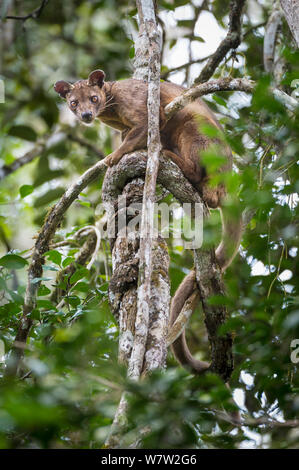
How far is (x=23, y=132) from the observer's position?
463 centimetres

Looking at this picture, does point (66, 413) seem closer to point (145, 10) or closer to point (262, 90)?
point (262, 90)

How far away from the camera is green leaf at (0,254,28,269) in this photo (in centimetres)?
330

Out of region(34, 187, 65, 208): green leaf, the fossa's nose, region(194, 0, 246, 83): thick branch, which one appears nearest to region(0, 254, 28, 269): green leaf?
region(34, 187, 65, 208): green leaf

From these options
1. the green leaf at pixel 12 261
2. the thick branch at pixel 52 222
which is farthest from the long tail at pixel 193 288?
the green leaf at pixel 12 261

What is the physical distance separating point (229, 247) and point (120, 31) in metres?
3.31

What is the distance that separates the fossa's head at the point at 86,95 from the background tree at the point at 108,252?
0.91 ft

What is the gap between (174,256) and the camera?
5363 mm

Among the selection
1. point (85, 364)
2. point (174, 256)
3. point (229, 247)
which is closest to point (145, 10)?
point (229, 247)

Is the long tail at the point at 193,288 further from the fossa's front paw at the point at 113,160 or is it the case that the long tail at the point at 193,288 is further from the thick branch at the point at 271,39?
the thick branch at the point at 271,39

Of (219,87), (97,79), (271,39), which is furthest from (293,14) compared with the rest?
(97,79)

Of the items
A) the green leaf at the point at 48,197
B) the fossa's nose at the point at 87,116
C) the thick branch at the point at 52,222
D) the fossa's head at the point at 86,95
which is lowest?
the thick branch at the point at 52,222

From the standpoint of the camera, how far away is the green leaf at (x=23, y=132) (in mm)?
4590

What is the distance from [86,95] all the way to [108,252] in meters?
1.70

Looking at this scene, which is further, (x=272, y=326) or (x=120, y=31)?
(x=120, y=31)
